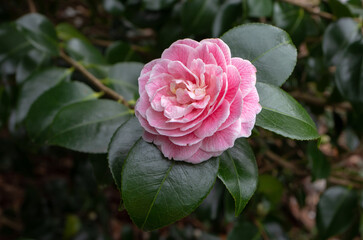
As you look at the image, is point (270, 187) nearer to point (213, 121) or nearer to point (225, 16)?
point (225, 16)

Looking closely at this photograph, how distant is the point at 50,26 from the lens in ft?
3.29

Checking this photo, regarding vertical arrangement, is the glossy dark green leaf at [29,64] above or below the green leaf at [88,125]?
below

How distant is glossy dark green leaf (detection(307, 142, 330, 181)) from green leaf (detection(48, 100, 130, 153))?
1.73ft

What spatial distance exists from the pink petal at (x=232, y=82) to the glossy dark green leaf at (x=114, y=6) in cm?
81

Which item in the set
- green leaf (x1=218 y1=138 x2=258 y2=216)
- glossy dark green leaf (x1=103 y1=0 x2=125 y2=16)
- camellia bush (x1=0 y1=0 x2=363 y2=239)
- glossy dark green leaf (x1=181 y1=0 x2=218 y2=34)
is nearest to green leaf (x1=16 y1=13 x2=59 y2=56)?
camellia bush (x1=0 y1=0 x2=363 y2=239)

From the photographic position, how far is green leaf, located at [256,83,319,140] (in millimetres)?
514

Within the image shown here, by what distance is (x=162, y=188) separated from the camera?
503 millimetres

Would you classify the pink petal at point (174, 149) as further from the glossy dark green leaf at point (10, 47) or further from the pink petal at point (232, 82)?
the glossy dark green leaf at point (10, 47)

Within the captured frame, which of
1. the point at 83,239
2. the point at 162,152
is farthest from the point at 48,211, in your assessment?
the point at 162,152

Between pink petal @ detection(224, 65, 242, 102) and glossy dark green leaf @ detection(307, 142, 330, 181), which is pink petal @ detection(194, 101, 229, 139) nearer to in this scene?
pink petal @ detection(224, 65, 242, 102)

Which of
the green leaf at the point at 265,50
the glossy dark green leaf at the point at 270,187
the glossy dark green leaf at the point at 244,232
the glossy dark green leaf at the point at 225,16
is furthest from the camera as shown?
the glossy dark green leaf at the point at 270,187

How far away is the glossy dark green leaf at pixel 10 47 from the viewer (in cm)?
107

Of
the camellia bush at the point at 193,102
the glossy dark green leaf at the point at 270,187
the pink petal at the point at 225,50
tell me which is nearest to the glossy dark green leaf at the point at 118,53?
the camellia bush at the point at 193,102

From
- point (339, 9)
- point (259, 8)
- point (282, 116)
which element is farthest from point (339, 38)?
point (282, 116)
